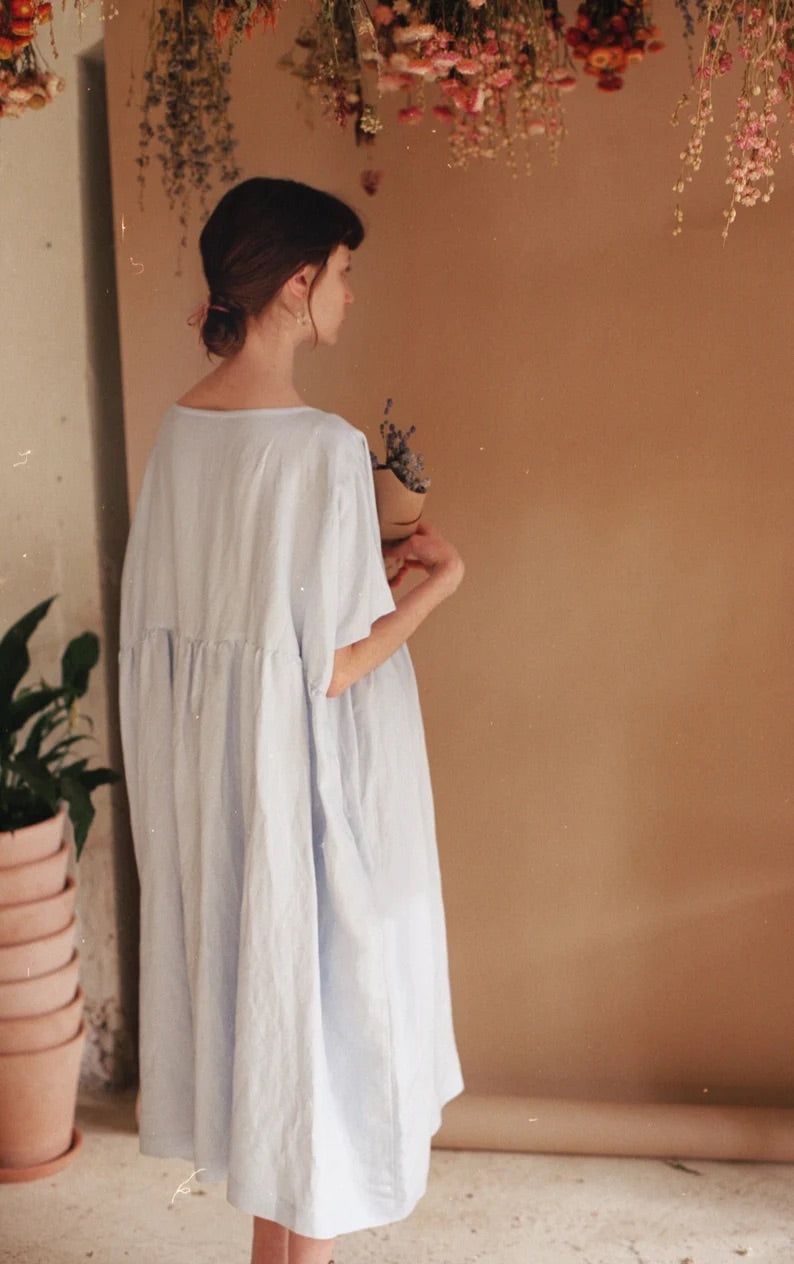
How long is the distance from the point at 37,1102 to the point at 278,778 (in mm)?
1209

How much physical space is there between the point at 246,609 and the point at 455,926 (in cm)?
117

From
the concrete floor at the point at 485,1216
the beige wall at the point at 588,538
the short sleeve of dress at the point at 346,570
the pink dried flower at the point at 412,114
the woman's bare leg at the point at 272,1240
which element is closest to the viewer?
the short sleeve of dress at the point at 346,570

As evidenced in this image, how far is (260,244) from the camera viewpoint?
80.7 inches

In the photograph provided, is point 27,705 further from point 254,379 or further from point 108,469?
point 254,379

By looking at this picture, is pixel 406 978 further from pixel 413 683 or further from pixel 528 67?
pixel 528 67

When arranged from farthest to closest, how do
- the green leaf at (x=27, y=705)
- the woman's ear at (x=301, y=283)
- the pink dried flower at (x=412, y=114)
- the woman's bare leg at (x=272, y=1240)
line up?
1. the green leaf at (x=27, y=705)
2. the pink dried flower at (x=412, y=114)
3. the woman's bare leg at (x=272, y=1240)
4. the woman's ear at (x=301, y=283)

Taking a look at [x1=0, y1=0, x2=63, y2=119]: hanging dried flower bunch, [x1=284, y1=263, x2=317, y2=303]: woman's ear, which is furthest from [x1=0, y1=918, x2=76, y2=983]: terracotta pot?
[x1=0, y1=0, x2=63, y2=119]: hanging dried flower bunch

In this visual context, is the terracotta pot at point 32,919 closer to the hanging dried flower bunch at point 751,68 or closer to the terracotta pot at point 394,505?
the terracotta pot at point 394,505

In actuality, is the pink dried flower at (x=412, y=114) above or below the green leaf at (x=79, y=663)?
above

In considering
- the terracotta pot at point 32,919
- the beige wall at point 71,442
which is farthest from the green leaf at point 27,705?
the terracotta pot at point 32,919

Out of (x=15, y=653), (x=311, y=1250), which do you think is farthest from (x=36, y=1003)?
(x=311, y=1250)

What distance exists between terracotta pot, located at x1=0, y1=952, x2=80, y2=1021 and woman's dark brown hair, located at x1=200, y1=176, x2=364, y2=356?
1.39 metres

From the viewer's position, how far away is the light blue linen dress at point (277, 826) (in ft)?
6.48

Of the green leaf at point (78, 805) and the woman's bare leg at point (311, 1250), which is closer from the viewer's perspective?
the woman's bare leg at point (311, 1250)
